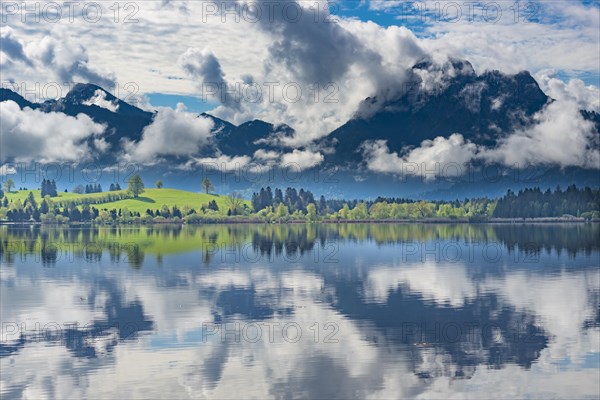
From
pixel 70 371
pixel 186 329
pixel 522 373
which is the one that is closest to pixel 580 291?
pixel 522 373

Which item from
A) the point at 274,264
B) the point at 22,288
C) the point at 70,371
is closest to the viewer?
the point at 70,371

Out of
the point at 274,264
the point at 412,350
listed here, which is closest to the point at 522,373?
the point at 412,350

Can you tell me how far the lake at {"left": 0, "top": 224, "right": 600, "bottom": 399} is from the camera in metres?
65.4

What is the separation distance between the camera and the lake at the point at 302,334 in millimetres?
65375

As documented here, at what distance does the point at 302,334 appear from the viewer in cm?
8569

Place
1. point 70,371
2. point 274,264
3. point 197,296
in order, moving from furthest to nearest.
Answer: point 274,264
point 197,296
point 70,371

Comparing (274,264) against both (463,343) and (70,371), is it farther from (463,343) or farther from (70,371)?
(70,371)

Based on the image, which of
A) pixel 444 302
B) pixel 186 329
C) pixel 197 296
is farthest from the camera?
pixel 197 296

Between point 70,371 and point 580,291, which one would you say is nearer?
point 70,371

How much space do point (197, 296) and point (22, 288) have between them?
33051 millimetres

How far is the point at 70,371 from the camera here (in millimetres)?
68812

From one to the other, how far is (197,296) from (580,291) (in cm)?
6080

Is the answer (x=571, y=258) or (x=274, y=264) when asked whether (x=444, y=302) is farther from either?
(x=571, y=258)

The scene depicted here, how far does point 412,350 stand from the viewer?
78.1m
